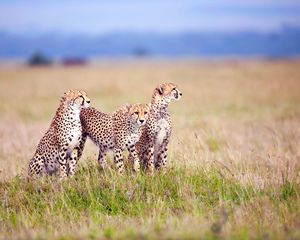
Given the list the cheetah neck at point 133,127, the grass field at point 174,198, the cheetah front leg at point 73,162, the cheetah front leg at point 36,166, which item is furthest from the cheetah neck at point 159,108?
the cheetah front leg at point 36,166

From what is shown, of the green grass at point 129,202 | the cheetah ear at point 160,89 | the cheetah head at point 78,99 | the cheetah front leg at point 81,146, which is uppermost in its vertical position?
the cheetah ear at point 160,89

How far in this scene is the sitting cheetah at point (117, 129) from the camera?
7887 mm

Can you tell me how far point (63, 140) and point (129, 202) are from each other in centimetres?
132

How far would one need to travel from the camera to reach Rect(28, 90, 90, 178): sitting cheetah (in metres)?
7.86

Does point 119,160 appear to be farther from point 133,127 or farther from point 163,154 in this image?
point 163,154

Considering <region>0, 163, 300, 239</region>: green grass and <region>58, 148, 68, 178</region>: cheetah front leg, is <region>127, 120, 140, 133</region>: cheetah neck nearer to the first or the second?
<region>0, 163, 300, 239</region>: green grass

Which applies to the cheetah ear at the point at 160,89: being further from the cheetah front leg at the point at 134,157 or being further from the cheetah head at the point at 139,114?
the cheetah front leg at the point at 134,157

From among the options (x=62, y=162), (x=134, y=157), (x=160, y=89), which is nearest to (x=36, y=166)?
(x=62, y=162)

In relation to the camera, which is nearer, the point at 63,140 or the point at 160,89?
the point at 63,140

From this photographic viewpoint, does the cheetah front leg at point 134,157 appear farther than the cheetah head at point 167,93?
No

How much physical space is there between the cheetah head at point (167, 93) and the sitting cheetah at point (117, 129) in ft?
0.81

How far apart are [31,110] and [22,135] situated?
615 centimetres

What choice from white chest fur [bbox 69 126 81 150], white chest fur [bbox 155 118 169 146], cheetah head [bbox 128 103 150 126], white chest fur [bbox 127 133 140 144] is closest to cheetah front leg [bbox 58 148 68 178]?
white chest fur [bbox 69 126 81 150]

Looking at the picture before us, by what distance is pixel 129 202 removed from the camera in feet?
23.1
